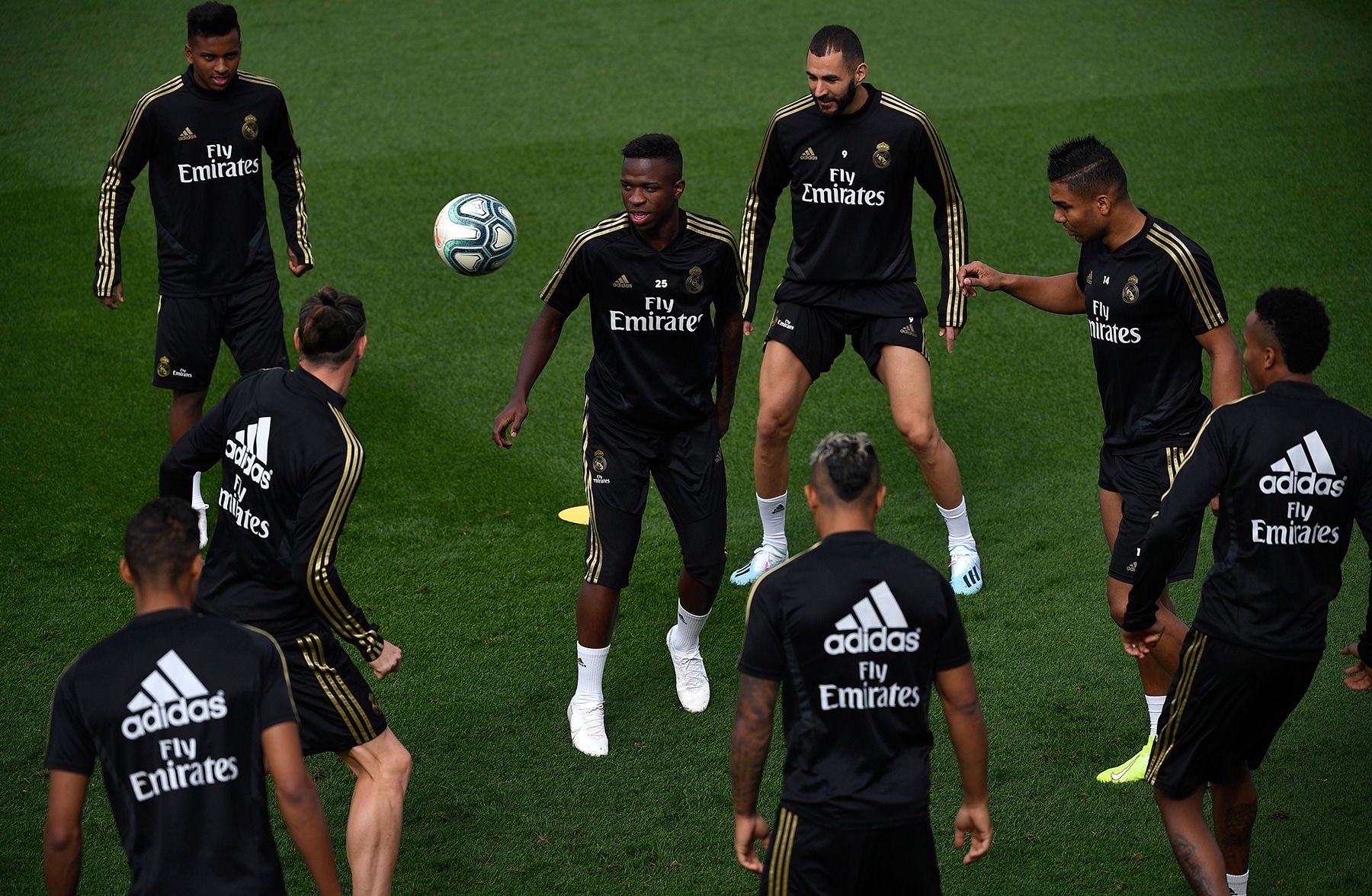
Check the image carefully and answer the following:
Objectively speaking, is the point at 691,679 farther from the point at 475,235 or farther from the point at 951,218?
the point at 951,218

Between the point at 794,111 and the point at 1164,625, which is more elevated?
the point at 794,111

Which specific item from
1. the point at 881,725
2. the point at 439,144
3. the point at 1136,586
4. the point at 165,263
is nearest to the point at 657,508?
the point at 165,263

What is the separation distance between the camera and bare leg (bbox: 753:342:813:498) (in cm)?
655

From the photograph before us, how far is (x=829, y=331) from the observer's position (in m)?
6.62

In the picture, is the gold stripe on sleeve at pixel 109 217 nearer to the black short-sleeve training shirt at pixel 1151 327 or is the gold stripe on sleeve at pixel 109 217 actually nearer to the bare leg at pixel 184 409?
the bare leg at pixel 184 409

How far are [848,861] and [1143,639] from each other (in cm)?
148

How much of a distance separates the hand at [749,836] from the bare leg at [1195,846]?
1.40 metres

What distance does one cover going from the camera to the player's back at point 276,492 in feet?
13.9

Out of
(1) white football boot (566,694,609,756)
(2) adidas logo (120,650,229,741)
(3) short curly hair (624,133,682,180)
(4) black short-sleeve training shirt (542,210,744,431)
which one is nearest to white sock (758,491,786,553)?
(4) black short-sleeve training shirt (542,210,744,431)

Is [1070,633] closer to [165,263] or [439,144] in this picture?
[165,263]

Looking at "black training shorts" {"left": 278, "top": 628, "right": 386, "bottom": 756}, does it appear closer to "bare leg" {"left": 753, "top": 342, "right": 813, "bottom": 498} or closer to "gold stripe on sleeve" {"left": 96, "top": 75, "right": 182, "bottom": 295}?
"bare leg" {"left": 753, "top": 342, "right": 813, "bottom": 498}

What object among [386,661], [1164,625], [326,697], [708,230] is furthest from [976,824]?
[708,230]

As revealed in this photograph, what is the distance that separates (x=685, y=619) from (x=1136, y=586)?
2.09 m

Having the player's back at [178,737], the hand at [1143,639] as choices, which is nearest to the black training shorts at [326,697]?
the player's back at [178,737]
